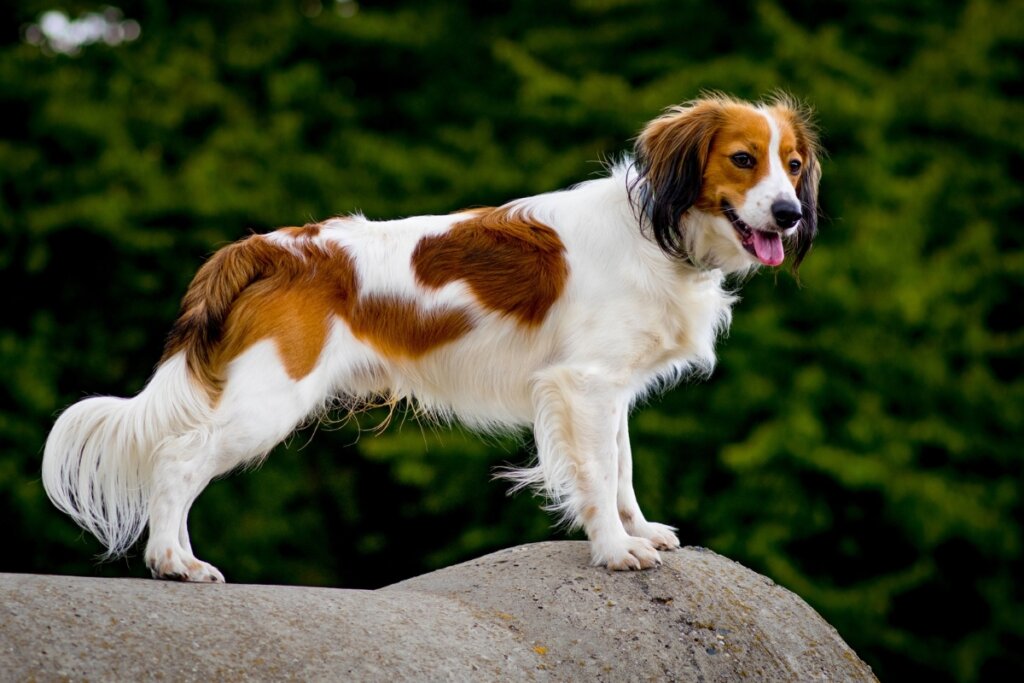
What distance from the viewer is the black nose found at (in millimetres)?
5910

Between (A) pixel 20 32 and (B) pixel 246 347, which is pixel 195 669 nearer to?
(B) pixel 246 347

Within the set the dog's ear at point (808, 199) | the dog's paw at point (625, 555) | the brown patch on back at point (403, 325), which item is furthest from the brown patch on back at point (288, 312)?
the dog's ear at point (808, 199)

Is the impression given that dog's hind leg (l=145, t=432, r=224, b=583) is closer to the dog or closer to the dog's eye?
the dog

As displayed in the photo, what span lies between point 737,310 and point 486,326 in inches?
319

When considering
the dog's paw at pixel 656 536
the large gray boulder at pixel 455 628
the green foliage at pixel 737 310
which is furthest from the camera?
the green foliage at pixel 737 310

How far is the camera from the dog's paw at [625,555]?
6.19 m

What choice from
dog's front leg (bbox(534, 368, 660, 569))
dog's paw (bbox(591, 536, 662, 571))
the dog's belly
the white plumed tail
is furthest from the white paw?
dog's paw (bbox(591, 536, 662, 571))

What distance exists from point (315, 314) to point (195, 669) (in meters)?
1.71

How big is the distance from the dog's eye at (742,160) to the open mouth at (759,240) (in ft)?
0.59

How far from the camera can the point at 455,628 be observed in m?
5.65

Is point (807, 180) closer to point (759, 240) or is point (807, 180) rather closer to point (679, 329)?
point (759, 240)

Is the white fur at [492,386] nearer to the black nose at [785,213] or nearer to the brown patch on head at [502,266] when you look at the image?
the brown patch on head at [502,266]

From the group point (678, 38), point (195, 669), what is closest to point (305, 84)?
point (678, 38)

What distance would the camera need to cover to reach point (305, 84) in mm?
16000
